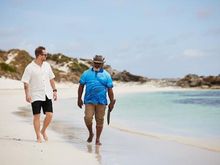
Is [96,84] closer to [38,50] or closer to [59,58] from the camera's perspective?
[38,50]

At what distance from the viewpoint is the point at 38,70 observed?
8180 mm

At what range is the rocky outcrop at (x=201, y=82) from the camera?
268 ft

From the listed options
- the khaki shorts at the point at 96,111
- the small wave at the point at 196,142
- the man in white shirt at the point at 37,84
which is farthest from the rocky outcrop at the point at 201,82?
the man in white shirt at the point at 37,84

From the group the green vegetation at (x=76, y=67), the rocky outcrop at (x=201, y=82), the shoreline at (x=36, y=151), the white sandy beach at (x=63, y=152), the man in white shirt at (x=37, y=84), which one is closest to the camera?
the shoreline at (x=36, y=151)

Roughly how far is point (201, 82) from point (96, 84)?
252ft

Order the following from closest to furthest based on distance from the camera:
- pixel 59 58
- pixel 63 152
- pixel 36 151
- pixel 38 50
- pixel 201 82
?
pixel 36 151
pixel 63 152
pixel 38 50
pixel 59 58
pixel 201 82

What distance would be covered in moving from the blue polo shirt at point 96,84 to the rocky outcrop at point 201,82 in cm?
7373

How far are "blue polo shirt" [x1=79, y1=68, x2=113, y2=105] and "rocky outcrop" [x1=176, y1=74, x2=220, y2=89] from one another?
73.7 m

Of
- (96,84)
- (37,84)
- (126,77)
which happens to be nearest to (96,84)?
(96,84)

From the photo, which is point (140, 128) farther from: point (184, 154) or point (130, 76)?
point (130, 76)

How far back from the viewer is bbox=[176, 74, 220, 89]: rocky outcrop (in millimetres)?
81700

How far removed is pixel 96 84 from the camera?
27.1ft

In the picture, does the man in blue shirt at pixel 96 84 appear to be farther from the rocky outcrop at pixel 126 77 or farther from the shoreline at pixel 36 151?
the rocky outcrop at pixel 126 77

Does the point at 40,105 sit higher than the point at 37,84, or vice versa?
the point at 37,84
